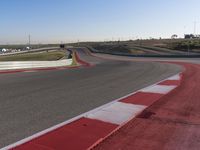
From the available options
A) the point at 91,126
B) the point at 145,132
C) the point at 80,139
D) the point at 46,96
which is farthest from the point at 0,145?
the point at 46,96

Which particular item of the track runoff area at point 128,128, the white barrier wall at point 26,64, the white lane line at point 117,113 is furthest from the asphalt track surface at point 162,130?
the white barrier wall at point 26,64

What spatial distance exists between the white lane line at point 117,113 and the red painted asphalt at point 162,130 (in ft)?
0.67

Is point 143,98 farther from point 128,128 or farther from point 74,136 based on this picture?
point 74,136

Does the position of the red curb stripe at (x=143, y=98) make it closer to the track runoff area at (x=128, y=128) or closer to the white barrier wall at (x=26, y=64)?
the track runoff area at (x=128, y=128)

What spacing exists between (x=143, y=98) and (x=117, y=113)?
207cm

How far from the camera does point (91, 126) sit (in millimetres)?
5375

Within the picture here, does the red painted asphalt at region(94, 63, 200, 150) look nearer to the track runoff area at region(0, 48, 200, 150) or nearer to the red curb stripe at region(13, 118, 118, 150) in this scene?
the track runoff area at region(0, 48, 200, 150)

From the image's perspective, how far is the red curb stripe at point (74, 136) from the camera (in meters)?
4.27

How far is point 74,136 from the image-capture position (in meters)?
4.78

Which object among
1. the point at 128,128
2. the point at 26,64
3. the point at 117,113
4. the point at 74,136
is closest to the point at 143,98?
the point at 117,113

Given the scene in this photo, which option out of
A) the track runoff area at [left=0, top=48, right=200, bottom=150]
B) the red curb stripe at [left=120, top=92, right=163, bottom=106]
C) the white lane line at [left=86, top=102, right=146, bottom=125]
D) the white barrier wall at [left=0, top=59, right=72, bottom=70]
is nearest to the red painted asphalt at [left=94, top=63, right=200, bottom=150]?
the track runoff area at [left=0, top=48, right=200, bottom=150]

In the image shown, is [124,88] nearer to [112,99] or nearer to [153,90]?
[153,90]

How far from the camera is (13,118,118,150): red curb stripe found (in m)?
4.27

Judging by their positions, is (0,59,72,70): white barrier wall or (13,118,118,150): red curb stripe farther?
(0,59,72,70): white barrier wall
